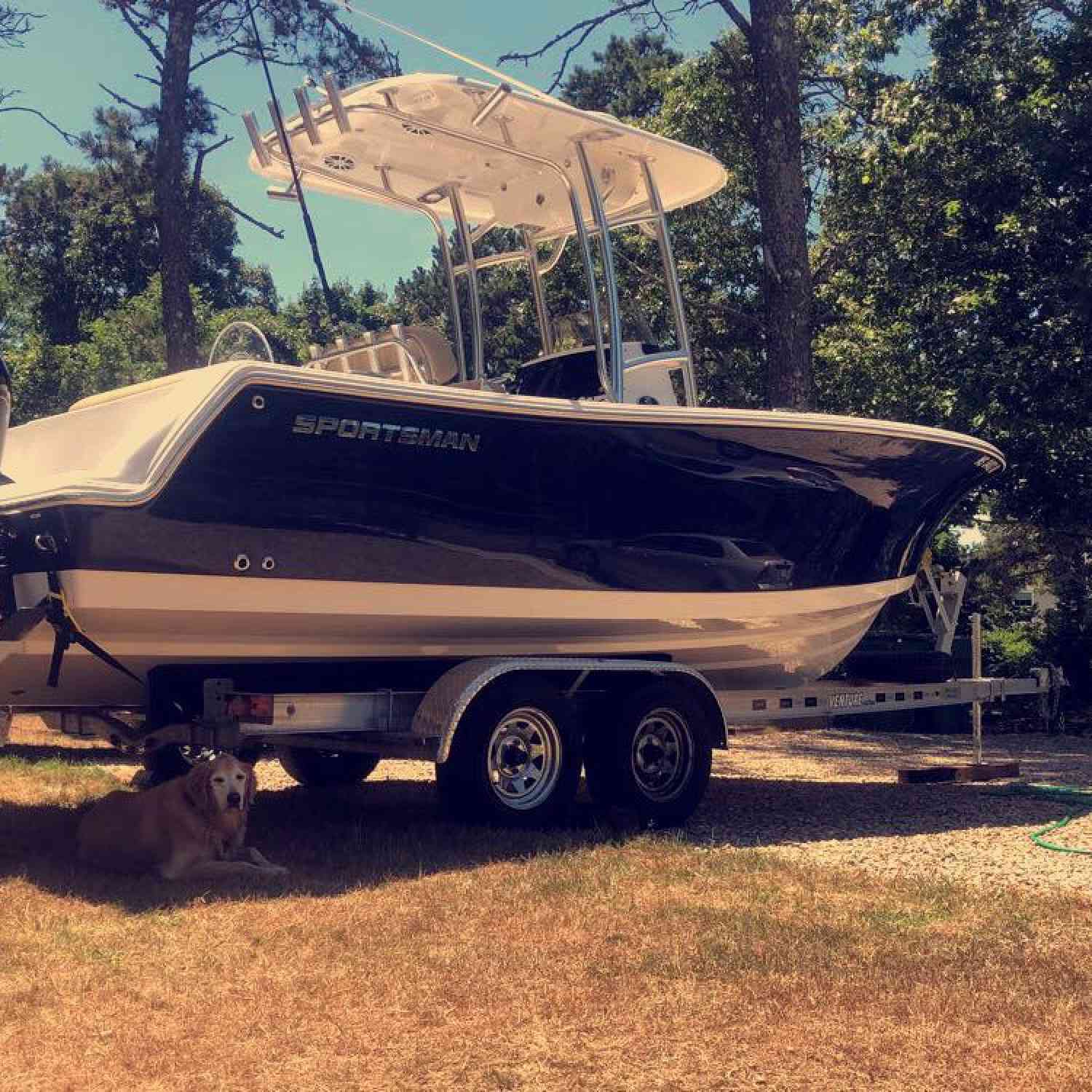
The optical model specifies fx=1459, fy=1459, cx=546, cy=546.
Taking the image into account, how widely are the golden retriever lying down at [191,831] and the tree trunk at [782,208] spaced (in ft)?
28.7

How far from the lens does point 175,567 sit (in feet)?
20.9

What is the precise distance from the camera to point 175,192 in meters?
16.8

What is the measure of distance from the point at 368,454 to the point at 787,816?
11.1ft

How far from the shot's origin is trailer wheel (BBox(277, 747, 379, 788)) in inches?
379

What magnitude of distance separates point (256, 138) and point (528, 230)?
1.89 meters

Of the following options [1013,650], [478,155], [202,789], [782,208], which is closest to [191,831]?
[202,789]

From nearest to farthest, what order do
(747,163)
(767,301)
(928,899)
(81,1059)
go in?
(81,1059) → (928,899) → (767,301) → (747,163)

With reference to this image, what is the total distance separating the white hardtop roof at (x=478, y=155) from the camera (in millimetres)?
8078

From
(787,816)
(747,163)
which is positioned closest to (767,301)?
(747,163)

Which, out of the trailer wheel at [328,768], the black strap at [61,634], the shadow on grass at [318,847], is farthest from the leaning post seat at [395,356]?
the trailer wheel at [328,768]

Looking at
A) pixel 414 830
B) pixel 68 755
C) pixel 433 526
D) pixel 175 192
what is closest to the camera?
pixel 433 526

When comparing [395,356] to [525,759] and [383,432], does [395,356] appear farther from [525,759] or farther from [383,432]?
[525,759]

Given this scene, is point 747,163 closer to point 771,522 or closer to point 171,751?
point 771,522

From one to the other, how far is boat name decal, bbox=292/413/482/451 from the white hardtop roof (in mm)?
1883
